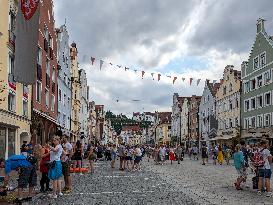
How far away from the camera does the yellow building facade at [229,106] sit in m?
60.6

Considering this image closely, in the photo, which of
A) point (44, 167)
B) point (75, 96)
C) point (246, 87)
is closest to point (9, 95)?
point (44, 167)

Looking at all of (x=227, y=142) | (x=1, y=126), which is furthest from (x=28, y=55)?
(x=227, y=142)

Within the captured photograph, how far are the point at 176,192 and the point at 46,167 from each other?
13.6 feet

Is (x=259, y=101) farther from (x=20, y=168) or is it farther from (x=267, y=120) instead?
(x=20, y=168)

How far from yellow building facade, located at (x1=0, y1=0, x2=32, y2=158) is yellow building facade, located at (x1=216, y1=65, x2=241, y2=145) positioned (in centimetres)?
3560

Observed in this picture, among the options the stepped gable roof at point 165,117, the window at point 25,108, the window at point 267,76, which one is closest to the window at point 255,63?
the window at point 267,76

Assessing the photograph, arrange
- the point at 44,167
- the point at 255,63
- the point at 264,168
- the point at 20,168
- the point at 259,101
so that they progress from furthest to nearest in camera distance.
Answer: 1. the point at 255,63
2. the point at 259,101
3. the point at 44,167
4. the point at 264,168
5. the point at 20,168

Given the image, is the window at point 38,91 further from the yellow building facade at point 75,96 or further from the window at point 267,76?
the window at point 267,76

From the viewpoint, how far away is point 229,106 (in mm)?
63969

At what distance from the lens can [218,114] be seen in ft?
228

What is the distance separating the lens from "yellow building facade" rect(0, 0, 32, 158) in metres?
24.9

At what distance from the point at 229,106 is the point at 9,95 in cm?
4218

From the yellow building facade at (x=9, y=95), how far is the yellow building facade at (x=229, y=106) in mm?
35600

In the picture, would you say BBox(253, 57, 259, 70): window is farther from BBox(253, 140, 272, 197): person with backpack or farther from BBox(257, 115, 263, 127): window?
BBox(253, 140, 272, 197): person with backpack
